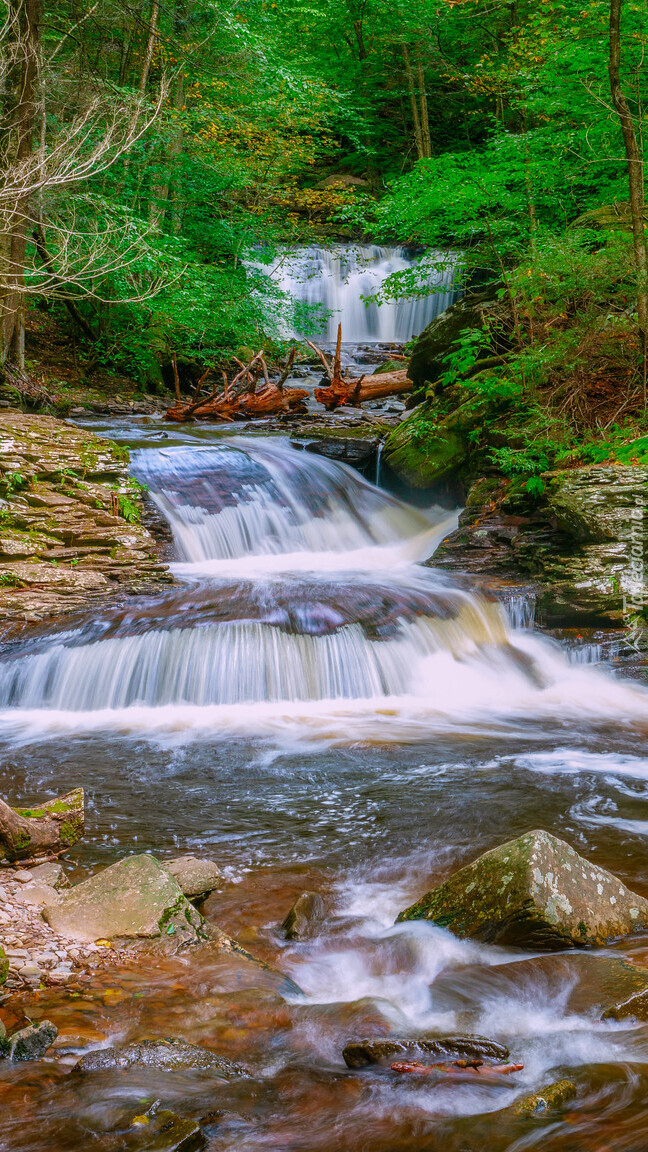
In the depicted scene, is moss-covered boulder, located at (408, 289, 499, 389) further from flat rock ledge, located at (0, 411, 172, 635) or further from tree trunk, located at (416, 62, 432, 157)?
tree trunk, located at (416, 62, 432, 157)

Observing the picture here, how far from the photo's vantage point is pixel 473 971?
3145 mm

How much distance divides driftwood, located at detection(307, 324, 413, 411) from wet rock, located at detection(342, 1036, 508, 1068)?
13.9m

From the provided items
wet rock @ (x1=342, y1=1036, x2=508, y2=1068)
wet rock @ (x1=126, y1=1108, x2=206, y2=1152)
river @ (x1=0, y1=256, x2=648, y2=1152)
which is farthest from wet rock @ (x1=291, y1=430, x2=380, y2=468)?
wet rock @ (x1=126, y1=1108, x2=206, y2=1152)

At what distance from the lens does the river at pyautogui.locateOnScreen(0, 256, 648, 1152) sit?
2.30m

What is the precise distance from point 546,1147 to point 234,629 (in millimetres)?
5792

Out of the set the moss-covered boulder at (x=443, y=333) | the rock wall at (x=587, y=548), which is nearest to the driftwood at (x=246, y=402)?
the moss-covered boulder at (x=443, y=333)

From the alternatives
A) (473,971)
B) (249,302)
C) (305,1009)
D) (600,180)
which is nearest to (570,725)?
(473,971)

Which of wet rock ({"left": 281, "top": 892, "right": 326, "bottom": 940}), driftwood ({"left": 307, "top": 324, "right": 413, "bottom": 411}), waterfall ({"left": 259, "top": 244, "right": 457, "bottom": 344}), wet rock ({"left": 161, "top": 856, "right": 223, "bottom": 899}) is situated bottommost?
wet rock ({"left": 281, "top": 892, "right": 326, "bottom": 940})

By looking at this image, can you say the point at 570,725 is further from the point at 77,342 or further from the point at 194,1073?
the point at 77,342

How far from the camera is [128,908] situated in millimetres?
3199

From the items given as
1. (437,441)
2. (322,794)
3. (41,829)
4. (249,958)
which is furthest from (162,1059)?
(437,441)

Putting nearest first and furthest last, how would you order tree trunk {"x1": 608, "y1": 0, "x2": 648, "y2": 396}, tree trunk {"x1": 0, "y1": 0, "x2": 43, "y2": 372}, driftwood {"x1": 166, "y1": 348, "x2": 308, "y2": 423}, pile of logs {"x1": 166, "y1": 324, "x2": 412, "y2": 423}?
tree trunk {"x1": 608, "y1": 0, "x2": 648, "y2": 396} < tree trunk {"x1": 0, "y1": 0, "x2": 43, "y2": 372} < driftwood {"x1": 166, "y1": 348, "x2": 308, "y2": 423} < pile of logs {"x1": 166, "y1": 324, "x2": 412, "y2": 423}

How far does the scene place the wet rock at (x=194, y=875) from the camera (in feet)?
11.8

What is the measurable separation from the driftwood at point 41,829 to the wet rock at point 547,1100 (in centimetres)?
249
